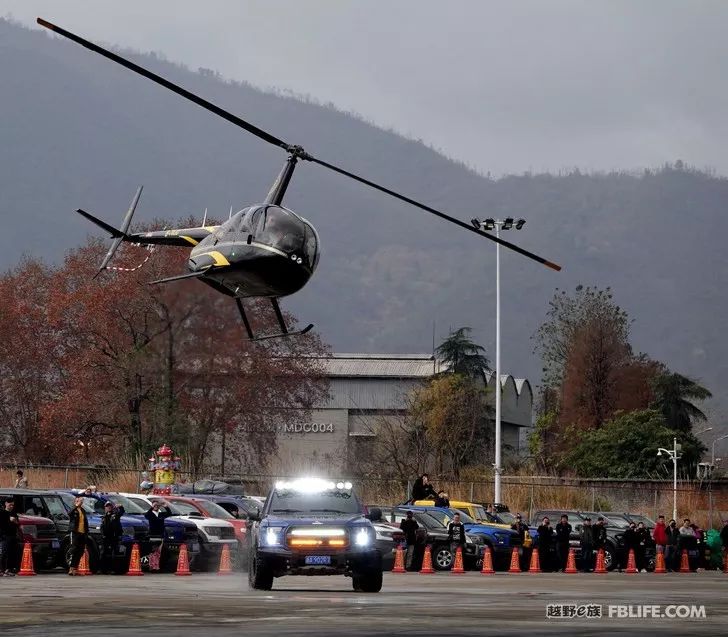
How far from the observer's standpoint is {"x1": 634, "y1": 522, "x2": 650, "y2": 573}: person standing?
1741 inches

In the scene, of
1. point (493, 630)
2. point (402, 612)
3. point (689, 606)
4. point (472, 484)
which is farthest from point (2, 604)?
point (472, 484)

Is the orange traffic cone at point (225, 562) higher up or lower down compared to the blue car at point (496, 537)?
lower down

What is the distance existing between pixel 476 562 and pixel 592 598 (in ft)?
54.2

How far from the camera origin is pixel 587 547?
1688 inches

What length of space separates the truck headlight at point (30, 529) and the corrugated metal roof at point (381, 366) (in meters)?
76.1

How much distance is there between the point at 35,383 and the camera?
263ft

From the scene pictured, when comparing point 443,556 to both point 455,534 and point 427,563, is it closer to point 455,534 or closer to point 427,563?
point 455,534

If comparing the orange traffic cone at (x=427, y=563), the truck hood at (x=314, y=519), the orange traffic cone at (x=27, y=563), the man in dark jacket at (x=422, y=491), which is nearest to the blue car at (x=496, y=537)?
the orange traffic cone at (x=427, y=563)

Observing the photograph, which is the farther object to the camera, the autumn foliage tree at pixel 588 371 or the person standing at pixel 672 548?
the autumn foliage tree at pixel 588 371

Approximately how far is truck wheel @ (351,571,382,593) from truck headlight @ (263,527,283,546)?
1.35 m

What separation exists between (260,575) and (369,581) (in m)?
1.79

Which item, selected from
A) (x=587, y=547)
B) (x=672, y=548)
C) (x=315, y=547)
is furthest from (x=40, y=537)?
(x=672, y=548)

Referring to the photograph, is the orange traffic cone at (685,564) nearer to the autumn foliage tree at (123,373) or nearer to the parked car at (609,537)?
the parked car at (609,537)

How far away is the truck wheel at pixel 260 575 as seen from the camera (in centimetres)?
2628
